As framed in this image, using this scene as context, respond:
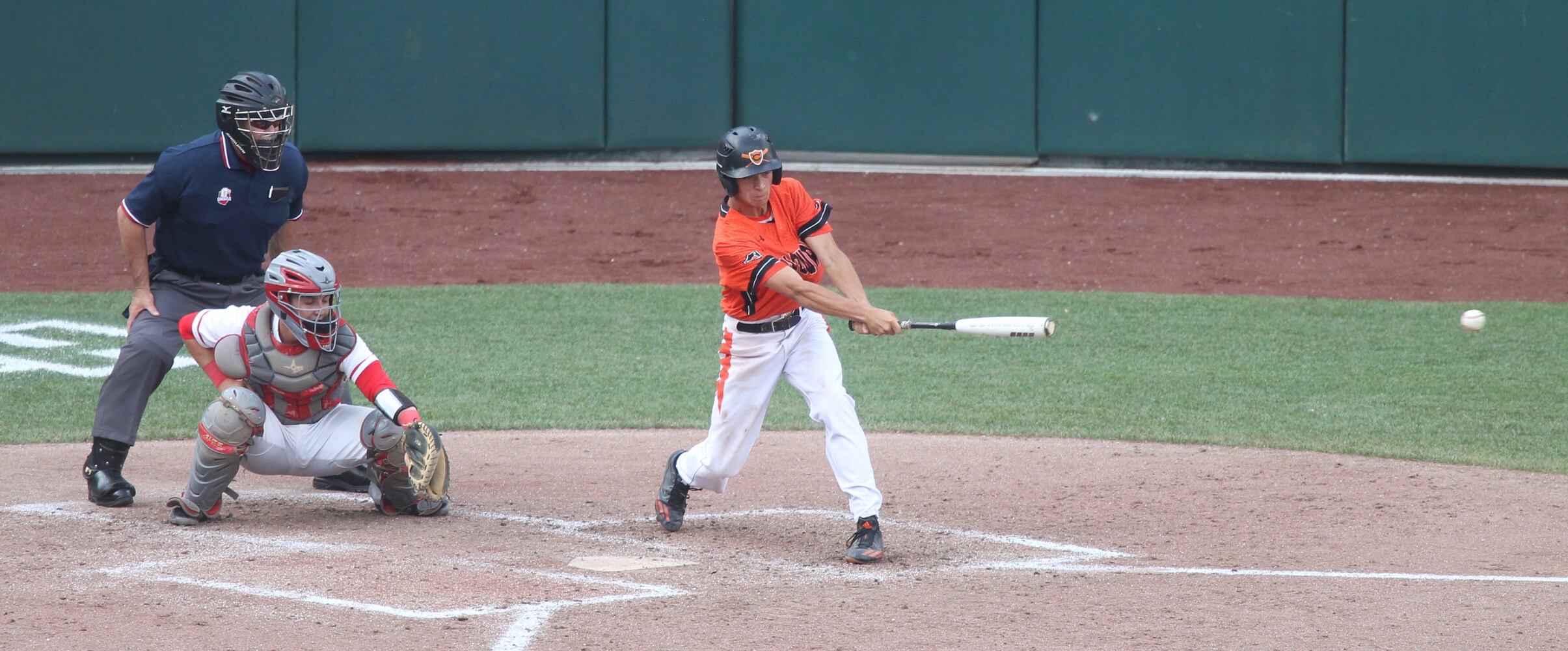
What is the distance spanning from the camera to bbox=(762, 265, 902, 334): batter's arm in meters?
5.19

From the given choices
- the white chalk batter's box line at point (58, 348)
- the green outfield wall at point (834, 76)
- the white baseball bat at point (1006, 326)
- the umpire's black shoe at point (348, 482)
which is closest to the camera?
the white baseball bat at point (1006, 326)

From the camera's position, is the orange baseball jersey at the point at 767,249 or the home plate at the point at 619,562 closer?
the home plate at the point at 619,562

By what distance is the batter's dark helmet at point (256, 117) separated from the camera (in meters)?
5.78

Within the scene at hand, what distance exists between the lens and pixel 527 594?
478cm

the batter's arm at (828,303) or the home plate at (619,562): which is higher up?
the batter's arm at (828,303)

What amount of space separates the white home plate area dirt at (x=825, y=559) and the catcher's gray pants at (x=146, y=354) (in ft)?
1.11

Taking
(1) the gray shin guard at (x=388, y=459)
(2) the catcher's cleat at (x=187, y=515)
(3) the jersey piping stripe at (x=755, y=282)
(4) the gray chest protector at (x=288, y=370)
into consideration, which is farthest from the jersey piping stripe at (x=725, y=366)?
(2) the catcher's cleat at (x=187, y=515)

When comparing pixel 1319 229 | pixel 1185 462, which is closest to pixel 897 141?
pixel 1319 229

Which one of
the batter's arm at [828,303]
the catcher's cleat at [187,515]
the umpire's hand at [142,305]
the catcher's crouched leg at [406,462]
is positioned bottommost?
the catcher's cleat at [187,515]

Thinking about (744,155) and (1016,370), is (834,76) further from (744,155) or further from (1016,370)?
(744,155)

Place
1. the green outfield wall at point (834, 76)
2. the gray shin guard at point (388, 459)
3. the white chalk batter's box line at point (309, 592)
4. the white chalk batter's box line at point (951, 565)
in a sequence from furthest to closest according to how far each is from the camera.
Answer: the green outfield wall at point (834, 76)
the gray shin guard at point (388, 459)
the white chalk batter's box line at point (951, 565)
the white chalk batter's box line at point (309, 592)

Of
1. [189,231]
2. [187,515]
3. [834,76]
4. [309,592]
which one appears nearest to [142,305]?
[189,231]

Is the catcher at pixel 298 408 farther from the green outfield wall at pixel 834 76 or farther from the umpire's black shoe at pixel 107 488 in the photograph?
the green outfield wall at pixel 834 76

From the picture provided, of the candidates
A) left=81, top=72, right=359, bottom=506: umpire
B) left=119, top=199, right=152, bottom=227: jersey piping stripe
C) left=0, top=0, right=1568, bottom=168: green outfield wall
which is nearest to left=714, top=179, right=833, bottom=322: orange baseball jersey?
left=81, top=72, right=359, bottom=506: umpire
